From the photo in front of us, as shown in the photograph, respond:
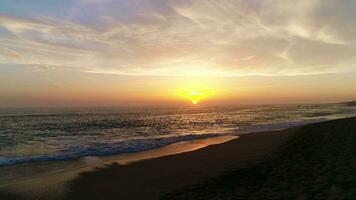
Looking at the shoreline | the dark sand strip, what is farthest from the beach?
the shoreline

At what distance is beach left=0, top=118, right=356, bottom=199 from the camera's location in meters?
8.42

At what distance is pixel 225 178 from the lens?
1077 centimetres

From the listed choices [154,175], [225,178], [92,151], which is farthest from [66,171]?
[225,178]

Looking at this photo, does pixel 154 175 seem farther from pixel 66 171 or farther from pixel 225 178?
pixel 66 171

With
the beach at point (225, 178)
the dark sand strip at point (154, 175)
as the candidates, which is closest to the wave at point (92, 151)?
the beach at point (225, 178)

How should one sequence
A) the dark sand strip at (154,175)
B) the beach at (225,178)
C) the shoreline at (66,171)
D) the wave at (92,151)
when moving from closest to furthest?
the beach at (225,178)
the dark sand strip at (154,175)
the shoreline at (66,171)
the wave at (92,151)

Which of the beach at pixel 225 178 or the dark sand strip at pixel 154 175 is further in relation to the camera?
the dark sand strip at pixel 154 175

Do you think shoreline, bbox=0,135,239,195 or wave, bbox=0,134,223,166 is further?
wave, bbox=0,134,223,166

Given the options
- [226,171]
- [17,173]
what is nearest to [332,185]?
[226,171]

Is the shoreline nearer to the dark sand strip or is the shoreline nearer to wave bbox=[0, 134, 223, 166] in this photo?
the dark sand strip

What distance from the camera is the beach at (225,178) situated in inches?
332

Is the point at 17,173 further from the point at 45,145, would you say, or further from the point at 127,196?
the point at 45,145

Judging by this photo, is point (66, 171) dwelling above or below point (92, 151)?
below

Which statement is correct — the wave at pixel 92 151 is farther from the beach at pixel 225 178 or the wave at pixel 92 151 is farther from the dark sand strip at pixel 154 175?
the dark sand strip at pixel 154 175
